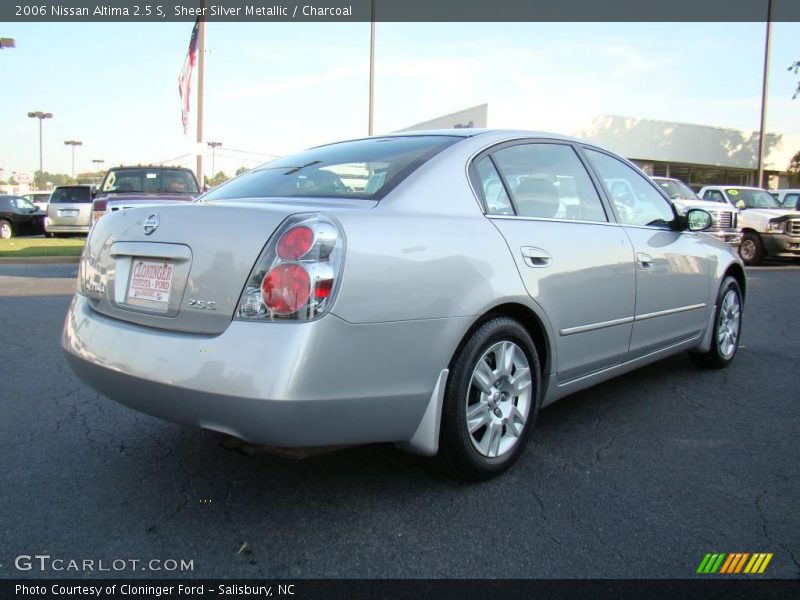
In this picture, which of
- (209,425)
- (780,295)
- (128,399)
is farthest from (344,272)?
(780,295)

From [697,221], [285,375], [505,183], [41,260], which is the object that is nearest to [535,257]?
[505,183]

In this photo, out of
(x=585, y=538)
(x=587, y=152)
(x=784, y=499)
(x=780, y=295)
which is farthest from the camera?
(x=780, y=295)

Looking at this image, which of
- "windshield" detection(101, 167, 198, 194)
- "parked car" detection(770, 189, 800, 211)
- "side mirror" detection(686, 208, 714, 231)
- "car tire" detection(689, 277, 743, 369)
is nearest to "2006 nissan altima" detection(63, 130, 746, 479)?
"side mirror" detection(686, 208, 714, 231)

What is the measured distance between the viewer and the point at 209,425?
2.37 meters

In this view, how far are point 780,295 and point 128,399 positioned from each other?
961 cm

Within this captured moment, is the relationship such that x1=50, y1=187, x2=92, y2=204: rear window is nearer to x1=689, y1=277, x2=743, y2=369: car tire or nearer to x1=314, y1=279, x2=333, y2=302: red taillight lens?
x1=689, y1=277, x2=743, y2=369: car tire

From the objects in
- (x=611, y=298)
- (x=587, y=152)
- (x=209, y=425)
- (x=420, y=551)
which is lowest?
(x=420, y=551)

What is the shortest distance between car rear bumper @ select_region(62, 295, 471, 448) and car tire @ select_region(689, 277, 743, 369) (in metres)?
3.07

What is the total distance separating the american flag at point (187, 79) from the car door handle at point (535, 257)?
49.8 feet

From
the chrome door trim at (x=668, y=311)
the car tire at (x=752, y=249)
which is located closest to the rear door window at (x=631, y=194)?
the chrome door trim at (x=668, y=311)

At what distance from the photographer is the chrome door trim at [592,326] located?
3.31 meters

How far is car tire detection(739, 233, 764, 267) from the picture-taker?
49.1ft

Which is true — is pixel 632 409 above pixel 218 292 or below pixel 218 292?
below

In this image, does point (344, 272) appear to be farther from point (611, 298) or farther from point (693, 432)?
point (693, 432)
